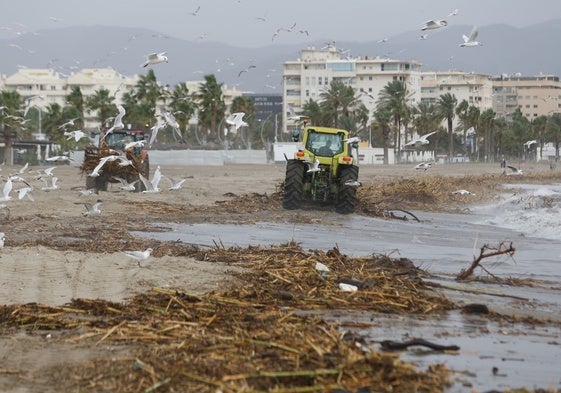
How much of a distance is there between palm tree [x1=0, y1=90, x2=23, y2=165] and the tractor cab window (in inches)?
1565

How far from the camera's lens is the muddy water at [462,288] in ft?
22.7

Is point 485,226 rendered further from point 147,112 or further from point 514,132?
point 514,132

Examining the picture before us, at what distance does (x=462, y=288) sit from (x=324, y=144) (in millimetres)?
13598

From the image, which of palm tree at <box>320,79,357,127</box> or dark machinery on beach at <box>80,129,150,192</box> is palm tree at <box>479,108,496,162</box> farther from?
dark machinery on beach at <box>80,129,150,192</box>

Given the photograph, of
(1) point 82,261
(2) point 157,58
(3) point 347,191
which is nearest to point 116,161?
(2) point 157,58

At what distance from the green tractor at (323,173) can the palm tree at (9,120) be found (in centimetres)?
3982

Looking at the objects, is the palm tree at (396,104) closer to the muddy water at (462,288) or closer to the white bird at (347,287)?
the muddy water at (462,288)

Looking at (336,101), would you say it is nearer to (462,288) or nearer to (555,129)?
(555,129)

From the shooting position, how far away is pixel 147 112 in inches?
3142

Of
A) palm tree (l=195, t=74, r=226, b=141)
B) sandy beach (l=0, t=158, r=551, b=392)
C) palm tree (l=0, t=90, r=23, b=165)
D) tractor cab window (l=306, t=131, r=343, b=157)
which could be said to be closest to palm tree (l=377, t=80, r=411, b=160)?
palm tree (l=195, t=74, r=226, b=141)

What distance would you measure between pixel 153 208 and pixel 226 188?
41.9ft

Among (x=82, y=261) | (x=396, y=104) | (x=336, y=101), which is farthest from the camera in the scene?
(x=396, y=104)

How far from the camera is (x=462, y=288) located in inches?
420

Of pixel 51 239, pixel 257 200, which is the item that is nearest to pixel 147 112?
pixel 257 200
